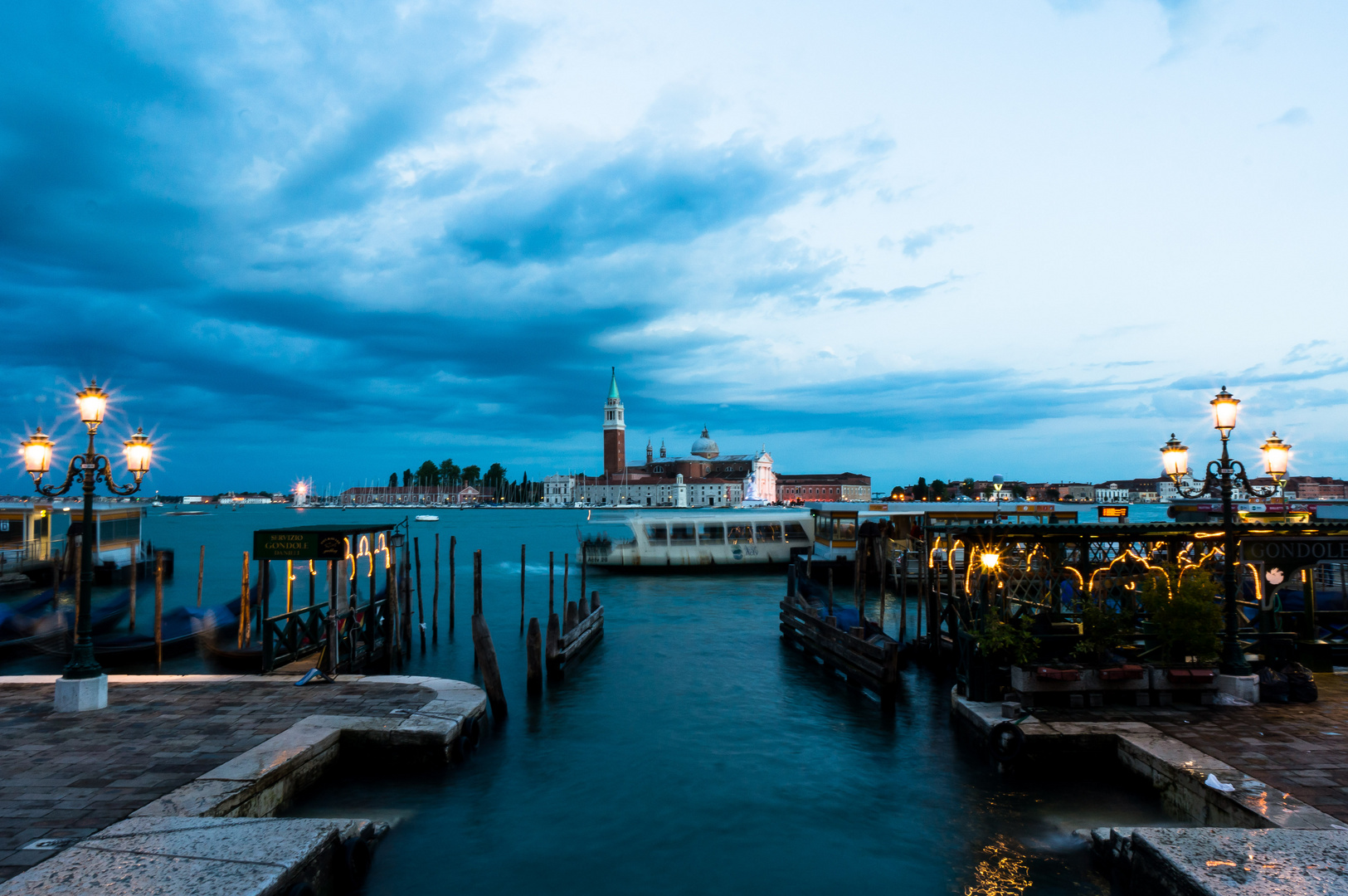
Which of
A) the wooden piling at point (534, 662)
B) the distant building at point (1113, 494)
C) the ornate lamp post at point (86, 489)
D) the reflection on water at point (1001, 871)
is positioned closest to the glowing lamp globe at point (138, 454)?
the ornate lamp post at point (86, 489)

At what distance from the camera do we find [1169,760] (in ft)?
23.5

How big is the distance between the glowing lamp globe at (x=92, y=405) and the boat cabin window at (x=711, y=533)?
102 ft

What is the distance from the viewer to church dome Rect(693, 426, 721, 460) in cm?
16362

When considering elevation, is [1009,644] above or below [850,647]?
above

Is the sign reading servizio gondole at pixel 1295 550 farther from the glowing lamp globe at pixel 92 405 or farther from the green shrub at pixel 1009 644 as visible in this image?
the glowing lamp globe at pixel 92 405

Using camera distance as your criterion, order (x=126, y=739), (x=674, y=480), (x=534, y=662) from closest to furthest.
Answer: (x=126, y=739) → (x=534, y=662) → (x=674, y=480)

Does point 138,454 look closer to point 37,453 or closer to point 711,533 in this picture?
point 37,453

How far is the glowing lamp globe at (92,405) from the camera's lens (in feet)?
29.8

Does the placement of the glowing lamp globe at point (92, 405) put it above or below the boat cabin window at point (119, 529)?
above

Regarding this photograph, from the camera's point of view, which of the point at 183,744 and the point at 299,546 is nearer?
the point at 183,744

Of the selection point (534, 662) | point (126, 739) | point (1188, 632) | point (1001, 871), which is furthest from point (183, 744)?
point (1188, 632)

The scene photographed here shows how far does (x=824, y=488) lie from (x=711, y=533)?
12191 cm

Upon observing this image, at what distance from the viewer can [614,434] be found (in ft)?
500

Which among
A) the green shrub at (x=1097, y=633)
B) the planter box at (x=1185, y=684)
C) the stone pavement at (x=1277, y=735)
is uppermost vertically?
the green shrub at (x=1097, y=633)
